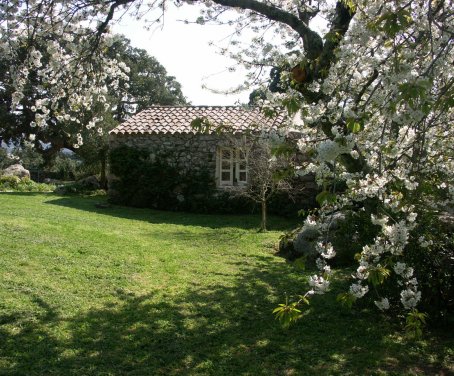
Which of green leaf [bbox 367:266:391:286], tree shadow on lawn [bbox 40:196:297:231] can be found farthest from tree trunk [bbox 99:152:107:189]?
green leaf [bbox 367:266:391:286]

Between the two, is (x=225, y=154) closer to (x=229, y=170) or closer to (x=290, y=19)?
(x=229, y=170)

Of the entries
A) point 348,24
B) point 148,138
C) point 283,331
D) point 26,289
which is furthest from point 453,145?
point 148,138

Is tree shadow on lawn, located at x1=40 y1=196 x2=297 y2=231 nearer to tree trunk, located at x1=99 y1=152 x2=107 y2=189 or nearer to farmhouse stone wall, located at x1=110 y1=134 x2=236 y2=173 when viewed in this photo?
farmhouse stone wall, located at x1=110 y1=134 x2=236 y2=173

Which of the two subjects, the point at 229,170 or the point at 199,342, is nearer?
the point at 199,342

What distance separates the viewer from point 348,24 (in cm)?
432

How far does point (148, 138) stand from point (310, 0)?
10016 mm

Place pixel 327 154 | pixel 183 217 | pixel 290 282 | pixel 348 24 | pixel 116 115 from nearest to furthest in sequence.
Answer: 1. pixel 327 154
2. pixel 348 24
3. pixel 290 282
4. pixel 183 217
5. pixel 116 115

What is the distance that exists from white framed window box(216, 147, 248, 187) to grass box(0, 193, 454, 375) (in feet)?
19.1

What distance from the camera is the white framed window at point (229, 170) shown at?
1420 cm

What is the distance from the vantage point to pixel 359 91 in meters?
3.50

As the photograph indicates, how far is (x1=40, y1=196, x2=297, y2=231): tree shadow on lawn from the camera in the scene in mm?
11852

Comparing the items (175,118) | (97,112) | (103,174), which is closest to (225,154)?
(175,118)

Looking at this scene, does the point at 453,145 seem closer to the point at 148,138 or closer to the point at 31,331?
the point at 31,331

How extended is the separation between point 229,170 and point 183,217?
2376mm
